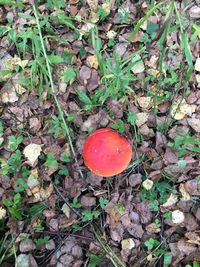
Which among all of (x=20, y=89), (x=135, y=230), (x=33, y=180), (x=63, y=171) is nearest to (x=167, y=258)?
(x=135, y=230)

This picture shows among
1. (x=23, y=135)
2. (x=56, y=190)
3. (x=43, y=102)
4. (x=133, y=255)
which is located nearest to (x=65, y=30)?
(x=43, y=102)

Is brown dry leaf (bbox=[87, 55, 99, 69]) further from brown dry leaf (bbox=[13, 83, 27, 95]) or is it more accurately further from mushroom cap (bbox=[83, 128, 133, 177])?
mushroom cap (bbox=[83, 128, 133, 177])

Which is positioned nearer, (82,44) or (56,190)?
(56,190)

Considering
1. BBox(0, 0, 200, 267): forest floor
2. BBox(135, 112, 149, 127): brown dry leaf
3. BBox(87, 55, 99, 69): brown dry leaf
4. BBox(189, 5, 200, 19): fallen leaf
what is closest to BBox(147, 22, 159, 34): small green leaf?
BBox(0, 0, 200, 267): forest floor

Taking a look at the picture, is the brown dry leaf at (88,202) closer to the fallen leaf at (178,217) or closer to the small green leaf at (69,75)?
the fallen leaf at (178,217)

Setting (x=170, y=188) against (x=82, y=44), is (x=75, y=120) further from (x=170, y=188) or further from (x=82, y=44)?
(x=170, y=188)

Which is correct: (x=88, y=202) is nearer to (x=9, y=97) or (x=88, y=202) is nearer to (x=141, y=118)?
(x=141, y=118)

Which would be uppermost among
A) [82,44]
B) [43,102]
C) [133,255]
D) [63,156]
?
[82,44]

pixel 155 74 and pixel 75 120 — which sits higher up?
pixel 155 74
